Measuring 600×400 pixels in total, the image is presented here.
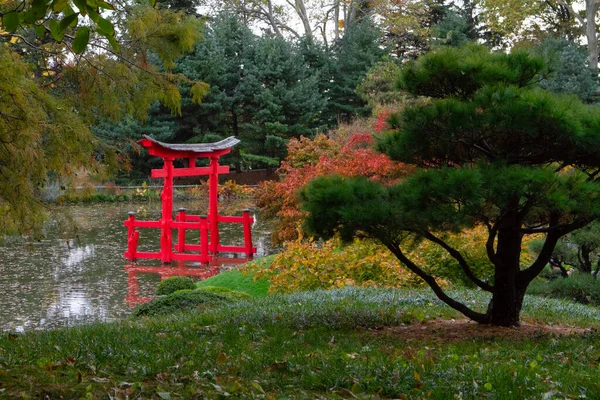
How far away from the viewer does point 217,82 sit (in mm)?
34594

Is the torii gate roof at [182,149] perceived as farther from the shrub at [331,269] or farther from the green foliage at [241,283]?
the shrub at [331,269]

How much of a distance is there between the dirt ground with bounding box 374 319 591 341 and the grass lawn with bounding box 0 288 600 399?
0.05ft

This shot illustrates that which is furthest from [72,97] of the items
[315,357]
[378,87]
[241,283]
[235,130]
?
[235,130]

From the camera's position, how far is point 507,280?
21.8ft

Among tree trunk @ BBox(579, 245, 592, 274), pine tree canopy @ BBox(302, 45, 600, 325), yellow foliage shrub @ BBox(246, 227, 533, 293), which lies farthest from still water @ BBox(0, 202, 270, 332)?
tree trunk @ BBox(579, 245, 592, 274)

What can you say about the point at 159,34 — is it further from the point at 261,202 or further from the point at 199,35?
the point at 261,202

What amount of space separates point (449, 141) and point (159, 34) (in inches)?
141

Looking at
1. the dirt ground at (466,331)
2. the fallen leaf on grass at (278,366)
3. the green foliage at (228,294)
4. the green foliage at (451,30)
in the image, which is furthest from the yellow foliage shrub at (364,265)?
the green foliage at (451,30)

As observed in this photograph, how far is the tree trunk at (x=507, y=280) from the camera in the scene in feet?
21.6

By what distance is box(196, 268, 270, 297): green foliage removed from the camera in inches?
516

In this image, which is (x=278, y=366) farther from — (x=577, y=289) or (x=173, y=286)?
(x=577, y=289)

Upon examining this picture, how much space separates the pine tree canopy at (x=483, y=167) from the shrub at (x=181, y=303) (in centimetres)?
358

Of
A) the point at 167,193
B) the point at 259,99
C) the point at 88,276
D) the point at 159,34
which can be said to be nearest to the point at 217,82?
the point at 259,99

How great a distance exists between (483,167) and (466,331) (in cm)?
159
